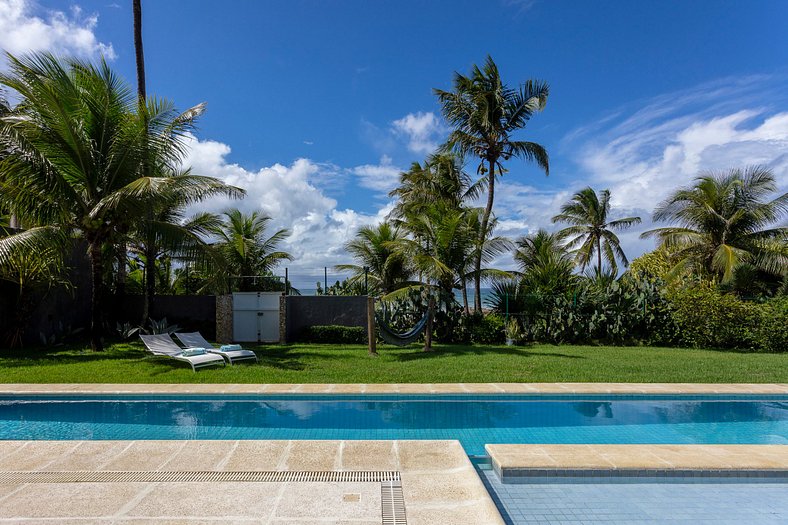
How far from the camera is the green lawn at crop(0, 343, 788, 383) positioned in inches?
330

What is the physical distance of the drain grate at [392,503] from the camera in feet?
10.7

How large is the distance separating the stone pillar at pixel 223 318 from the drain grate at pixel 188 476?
30.7 feet

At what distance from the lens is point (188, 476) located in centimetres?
406

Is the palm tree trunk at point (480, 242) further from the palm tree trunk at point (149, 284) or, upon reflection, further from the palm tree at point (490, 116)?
the palm tree trunk at point (149, 284)

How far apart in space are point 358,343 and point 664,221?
11.0 metres

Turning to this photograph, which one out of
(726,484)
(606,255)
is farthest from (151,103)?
(606,255)

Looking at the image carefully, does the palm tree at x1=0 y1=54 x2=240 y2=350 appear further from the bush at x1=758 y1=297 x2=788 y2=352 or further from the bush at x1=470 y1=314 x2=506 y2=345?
the bush at x1=758 y1=297 x2=788 y2=352

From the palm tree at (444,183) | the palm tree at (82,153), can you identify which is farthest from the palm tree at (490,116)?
the palm tree at (82,153)

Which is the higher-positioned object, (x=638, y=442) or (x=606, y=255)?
(x=606, y=255)

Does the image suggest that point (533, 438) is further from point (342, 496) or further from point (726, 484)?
point (342, 496)

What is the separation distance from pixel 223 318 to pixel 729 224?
15490 mm

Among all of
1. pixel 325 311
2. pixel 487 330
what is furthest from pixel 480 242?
pixel 325 311

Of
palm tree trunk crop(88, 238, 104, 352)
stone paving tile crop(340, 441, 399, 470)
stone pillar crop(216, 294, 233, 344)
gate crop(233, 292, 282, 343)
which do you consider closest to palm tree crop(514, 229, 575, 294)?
gate crop(233, 292, 282, 343)

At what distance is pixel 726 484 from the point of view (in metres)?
4.31
